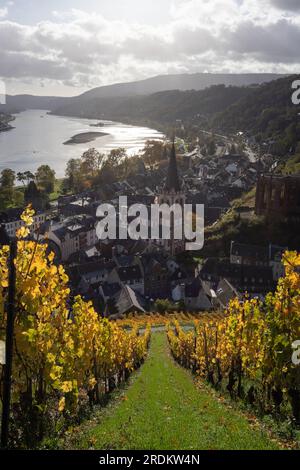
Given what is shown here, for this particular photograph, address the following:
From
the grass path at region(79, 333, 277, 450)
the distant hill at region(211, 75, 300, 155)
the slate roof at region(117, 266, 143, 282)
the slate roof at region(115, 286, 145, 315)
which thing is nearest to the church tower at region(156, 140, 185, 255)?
the slate roof at region(117, 266, 143, 282)

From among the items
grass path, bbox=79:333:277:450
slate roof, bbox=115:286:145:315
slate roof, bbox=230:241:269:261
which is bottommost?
slate roof, bbox=115:286:145:315

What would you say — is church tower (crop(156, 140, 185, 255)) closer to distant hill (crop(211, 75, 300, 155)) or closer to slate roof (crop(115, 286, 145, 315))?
slate roof (crop(115, 286, 145, 315))

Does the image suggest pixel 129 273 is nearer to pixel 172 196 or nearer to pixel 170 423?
pixel 172 196

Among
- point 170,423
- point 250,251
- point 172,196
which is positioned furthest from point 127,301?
point 170,423

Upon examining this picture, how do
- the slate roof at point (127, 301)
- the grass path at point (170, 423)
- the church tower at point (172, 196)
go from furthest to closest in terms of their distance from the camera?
1. the church tower at point (172, 196)
2. the slate roof at point (127, 301)
3. the grass path at point (170, 423)

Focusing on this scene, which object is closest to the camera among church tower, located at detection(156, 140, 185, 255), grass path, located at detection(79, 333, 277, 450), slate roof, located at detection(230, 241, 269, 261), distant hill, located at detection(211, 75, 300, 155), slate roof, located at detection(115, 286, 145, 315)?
grass path, located at detection(79, 333, 277, 450)

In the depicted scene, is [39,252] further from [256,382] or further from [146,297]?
[146,297]

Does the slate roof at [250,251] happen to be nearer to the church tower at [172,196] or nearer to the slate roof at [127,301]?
the church tower at [172,196]

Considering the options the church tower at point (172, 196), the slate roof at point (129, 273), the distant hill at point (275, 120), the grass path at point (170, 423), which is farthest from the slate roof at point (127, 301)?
the distant hill at point (275, 120)
